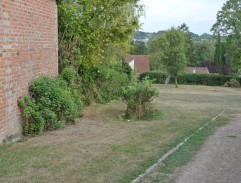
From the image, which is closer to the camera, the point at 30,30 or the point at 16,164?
the point at 16,164

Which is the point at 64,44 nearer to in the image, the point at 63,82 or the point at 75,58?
the point at 75,58

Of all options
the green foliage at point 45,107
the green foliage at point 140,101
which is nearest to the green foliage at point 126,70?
the green foliage at point 140,101

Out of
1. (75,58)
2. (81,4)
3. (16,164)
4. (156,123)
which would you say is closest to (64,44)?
(75,58)

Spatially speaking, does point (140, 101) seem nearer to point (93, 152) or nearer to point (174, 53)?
point (93, 152)

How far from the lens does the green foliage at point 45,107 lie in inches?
369

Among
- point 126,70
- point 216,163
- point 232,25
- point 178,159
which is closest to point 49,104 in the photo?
point 178,159

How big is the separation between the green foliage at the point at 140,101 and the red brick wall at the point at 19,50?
320 centimetres

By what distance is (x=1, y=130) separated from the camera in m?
8.02

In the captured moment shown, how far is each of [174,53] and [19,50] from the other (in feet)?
117

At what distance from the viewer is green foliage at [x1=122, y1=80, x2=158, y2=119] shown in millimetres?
13305

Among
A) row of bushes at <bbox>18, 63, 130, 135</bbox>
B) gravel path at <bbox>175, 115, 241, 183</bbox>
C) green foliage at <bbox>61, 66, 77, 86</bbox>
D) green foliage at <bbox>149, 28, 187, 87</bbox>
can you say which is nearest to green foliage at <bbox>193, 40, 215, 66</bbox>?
green foliage at <bbox>149, 28, 187, 87</bbox>

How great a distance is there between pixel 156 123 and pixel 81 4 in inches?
221

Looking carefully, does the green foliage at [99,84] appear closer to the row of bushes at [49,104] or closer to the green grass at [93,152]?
the row of bushes at [49,104]

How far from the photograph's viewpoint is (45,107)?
987cm
